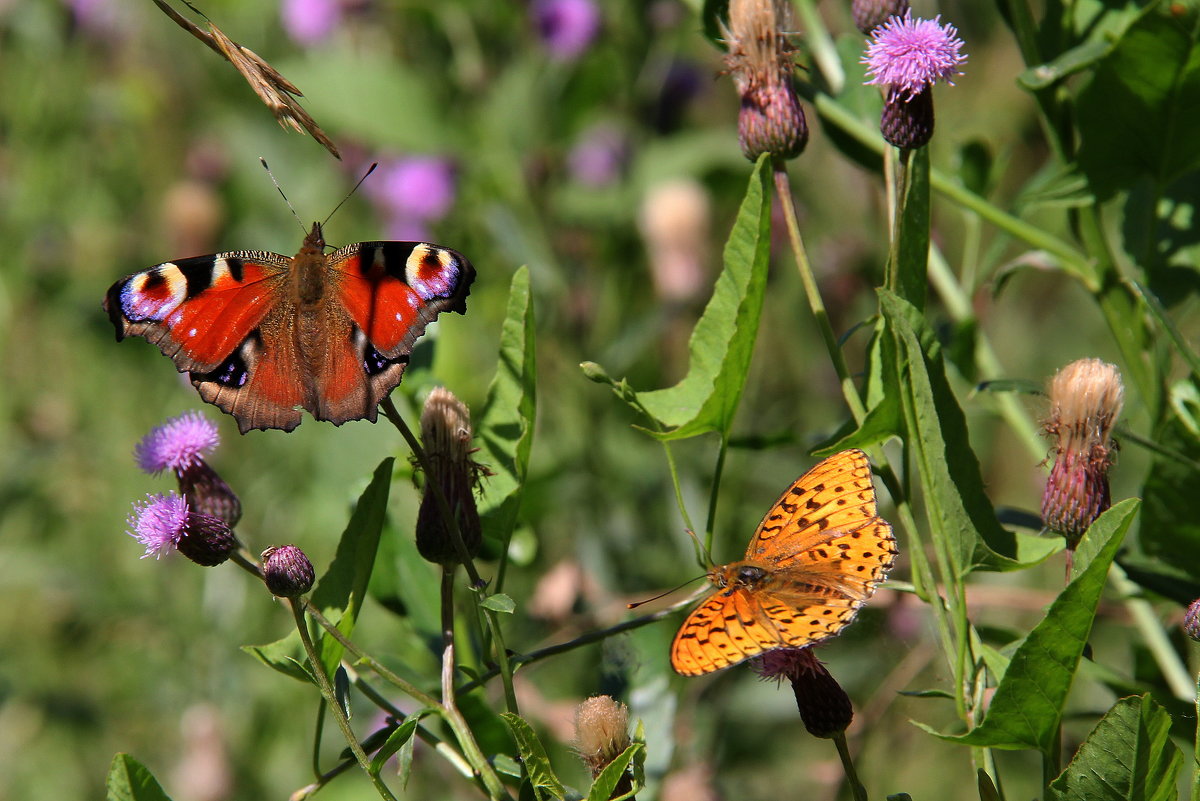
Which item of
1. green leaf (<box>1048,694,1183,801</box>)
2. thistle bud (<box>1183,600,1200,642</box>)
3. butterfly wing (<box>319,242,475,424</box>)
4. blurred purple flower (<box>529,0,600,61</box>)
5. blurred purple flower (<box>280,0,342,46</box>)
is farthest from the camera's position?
blurred purple flower (<box>280,0,342,46</box>)

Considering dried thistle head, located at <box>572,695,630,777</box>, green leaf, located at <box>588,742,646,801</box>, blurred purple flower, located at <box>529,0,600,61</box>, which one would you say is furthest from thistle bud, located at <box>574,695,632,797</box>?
blurred purple flower, located at <box>529,0,600,61</box>

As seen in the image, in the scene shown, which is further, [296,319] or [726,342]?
[296,319]

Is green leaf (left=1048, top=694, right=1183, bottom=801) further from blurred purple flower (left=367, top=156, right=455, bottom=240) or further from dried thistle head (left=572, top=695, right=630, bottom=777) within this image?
blurred purple flower (left=367, top=156, right=455, bottom=240)

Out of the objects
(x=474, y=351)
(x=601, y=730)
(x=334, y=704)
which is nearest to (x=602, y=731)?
(x=601, y=730)

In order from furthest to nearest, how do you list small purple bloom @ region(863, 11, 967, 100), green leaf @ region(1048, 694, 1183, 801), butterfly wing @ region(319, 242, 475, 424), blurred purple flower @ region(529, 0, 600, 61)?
blurred purple flower @ region(529, 0, 600, 61) < butterfly wing @ region(319, 242, 475, 424) < small purple bloom @ region(863, 11, 967, 100) < green leaf @ region(1048, 694, 1183, 801)

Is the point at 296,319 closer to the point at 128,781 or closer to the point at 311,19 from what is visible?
the point at 128,781

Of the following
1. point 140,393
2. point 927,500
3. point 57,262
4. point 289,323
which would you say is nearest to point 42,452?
point 140,393

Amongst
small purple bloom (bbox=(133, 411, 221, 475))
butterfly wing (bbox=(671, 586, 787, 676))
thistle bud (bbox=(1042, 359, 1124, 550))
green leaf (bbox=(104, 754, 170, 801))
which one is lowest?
green leaf (bbox=(104, 754, 170, 801))
